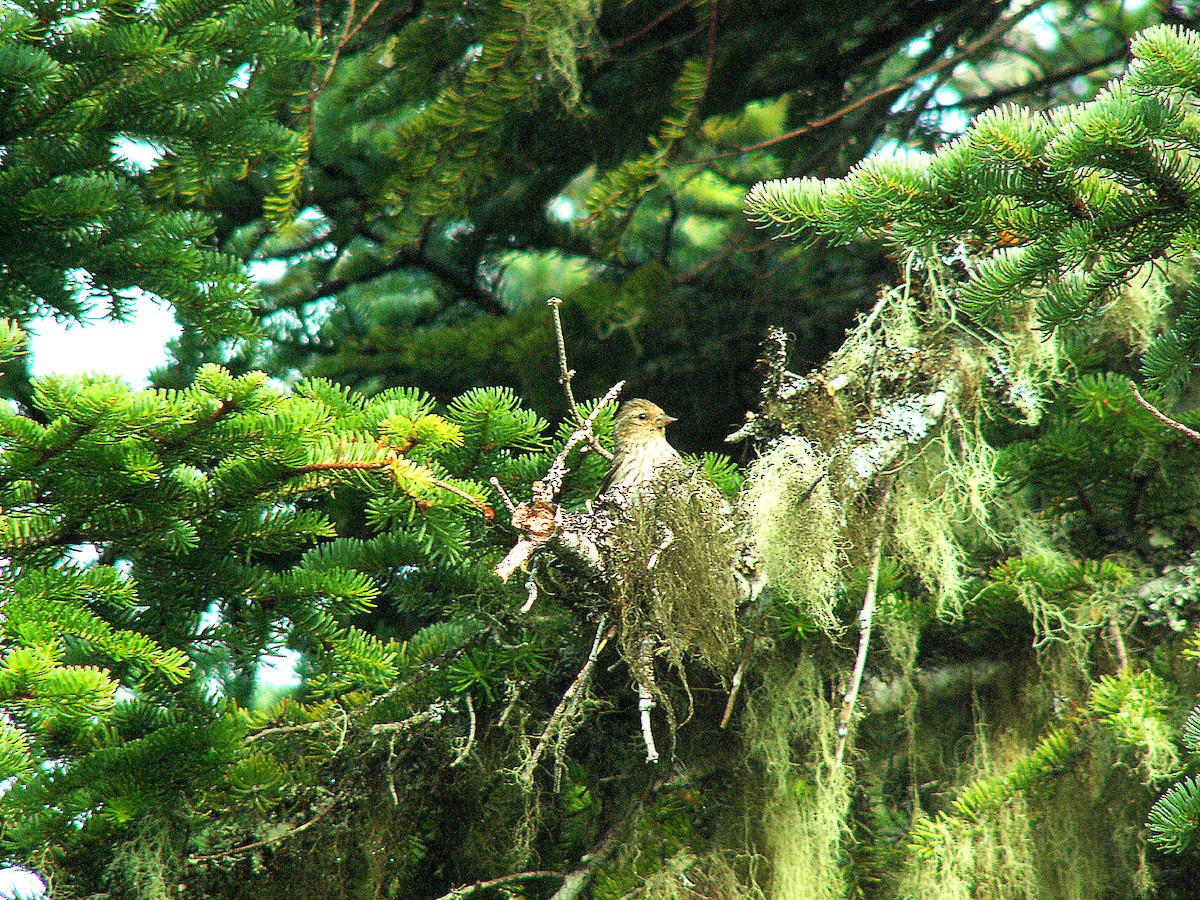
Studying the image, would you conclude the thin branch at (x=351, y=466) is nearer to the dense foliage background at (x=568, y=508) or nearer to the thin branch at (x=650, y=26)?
the dense foliage background at (x=568, y=508)

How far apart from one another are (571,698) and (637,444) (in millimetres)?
1180

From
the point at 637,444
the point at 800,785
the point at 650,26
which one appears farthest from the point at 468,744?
the point at 650,26

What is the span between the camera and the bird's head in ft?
12.0

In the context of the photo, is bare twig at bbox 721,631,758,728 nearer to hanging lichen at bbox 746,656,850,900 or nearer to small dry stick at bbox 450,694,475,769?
hanging lichen at bbox 746,656,850,900

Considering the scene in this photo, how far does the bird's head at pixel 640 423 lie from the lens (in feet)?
12.0

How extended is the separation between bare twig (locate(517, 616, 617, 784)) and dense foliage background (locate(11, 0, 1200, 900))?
1.3 inches

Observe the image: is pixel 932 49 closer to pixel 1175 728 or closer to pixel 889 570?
pixel 889 570

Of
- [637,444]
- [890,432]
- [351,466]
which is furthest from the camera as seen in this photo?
[637,444]

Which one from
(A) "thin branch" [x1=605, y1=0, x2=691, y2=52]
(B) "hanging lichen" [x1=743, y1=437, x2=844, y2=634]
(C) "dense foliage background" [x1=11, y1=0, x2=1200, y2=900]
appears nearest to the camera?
(C) "dense foliage background" [x1=11, y1=0, x2=1200, y2=900]

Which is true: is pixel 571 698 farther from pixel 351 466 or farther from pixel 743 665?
pixel 351 466

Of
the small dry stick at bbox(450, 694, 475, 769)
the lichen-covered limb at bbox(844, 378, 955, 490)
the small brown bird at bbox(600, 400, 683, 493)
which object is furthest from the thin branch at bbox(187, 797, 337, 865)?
the lichen-covered limb at bbox(844, 378, 955, 490)

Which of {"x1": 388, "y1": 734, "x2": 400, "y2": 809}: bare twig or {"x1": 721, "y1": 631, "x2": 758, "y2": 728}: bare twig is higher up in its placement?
{"x1": 721, "y1": 631, "x2": 758, "y2": 728}: bare twig

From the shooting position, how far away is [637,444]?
11.4ft

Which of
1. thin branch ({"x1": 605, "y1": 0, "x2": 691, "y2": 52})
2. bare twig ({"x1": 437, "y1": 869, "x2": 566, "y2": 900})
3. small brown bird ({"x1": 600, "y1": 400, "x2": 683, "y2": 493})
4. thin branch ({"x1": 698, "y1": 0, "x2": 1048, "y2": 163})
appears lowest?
bare twig ({"x1": 437, "y1": 869, "x2": 566, "y2": 900})
